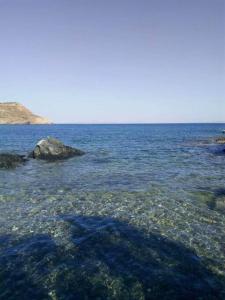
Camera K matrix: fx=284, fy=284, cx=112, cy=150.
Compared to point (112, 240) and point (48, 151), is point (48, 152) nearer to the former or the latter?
point (48, 151)

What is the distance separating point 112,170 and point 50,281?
63.6ft

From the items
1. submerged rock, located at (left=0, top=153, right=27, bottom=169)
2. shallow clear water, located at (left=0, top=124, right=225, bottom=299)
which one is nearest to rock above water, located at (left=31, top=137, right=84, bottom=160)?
submerged rock, located at (left=0, top=153, right=27, bottom=169)

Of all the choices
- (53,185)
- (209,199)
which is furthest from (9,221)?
(209,199)

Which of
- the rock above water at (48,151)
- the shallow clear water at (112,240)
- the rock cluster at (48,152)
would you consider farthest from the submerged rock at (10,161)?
the shallow clear water at (112,240)

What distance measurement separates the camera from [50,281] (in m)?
8.81

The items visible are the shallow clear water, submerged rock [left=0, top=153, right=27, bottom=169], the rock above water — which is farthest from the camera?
the rock above water

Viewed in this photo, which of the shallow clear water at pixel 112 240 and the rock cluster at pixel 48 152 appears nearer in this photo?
the shallow clear water at pixel 112 240

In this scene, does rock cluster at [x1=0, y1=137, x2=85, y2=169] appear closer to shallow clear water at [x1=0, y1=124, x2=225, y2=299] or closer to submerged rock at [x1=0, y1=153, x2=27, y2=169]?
submerged rock at [x1=0, y1=153, x2=27, y2=169]

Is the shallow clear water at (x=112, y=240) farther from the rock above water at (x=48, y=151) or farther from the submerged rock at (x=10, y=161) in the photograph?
the rock above water at (x=48, y=151)

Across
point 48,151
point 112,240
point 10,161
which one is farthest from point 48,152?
point 112,240

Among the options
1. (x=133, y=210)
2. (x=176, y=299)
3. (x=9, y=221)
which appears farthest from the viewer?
(x=133, y=210)

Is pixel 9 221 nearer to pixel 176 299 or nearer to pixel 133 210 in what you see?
pixel 133 210

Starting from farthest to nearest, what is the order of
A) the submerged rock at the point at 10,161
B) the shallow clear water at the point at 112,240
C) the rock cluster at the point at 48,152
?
the rock cluster at the point at 48,152 → the submerged rock at the point at 10,161 → the shallow clear water at the point at 112,240

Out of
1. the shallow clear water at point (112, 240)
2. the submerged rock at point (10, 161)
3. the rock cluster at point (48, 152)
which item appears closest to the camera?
the shallow clear water at point (112, 240)
